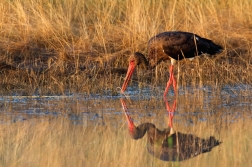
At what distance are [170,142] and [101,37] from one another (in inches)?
179

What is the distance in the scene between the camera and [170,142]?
5.74 m

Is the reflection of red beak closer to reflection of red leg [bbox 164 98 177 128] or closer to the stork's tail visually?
reflection of red leg [bbox 164 98 177 128]

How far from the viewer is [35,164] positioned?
510 cm

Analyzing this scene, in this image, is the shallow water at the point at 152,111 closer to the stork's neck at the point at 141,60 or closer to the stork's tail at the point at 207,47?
the stork's tail at the point at 207,47

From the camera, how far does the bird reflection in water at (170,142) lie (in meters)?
5.36

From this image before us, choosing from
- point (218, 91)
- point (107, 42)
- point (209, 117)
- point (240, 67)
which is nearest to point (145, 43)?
point (107, 42)

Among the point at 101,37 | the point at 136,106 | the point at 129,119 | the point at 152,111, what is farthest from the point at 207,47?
the point at 129,119

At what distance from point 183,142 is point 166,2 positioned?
643 centimetres

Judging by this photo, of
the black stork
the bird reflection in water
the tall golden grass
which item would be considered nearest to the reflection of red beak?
the black stork

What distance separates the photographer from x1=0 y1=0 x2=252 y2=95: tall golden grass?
8.83 m

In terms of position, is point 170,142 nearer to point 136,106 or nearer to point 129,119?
point 129,119

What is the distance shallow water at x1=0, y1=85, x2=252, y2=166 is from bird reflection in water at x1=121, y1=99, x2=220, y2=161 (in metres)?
0.07

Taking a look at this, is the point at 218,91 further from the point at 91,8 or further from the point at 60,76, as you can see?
the point at 91,8

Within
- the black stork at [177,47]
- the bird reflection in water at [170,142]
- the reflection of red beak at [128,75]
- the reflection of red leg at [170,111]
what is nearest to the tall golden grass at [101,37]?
the reflection of red beak at [128,75]
